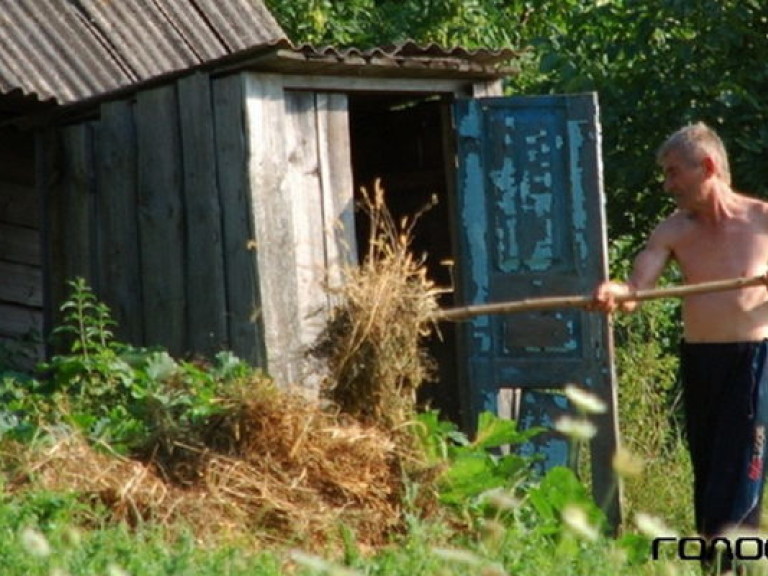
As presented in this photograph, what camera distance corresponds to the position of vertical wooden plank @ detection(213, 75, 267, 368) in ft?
29.3

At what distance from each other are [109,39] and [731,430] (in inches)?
192

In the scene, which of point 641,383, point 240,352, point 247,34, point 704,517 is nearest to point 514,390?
point 641,383

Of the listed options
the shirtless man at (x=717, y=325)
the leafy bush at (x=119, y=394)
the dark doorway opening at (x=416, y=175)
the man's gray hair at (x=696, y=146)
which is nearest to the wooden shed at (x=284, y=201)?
the dark doorway opening at (x=416, y=175)

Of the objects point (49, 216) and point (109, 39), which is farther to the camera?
point (109, 39)

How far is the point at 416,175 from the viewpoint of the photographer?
11.3m

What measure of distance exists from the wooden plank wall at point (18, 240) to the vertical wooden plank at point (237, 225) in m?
2.03

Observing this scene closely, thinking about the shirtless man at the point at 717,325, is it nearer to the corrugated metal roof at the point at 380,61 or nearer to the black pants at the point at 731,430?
Answer: the black pants at the point at 731,430

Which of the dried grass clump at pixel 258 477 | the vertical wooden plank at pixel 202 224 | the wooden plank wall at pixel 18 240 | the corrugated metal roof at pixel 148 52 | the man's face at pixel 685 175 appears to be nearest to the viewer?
the dried grass clump at pixel 258 477

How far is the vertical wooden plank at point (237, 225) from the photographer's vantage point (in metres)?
8.95

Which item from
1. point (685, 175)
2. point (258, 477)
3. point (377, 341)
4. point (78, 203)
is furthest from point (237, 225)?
point (685, 175)

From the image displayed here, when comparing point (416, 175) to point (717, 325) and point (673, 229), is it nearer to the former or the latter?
point (673, 229)

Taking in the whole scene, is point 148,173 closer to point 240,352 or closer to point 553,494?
point 240,352

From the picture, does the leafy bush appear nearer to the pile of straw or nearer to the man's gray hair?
the pile of straw

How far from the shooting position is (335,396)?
25.5 ft
